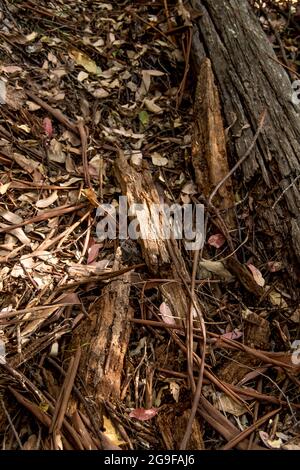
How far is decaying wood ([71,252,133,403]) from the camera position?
1.98 m

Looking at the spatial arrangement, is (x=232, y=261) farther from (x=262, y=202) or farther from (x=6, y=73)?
(x=6, y=73)

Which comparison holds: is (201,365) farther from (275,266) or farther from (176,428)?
(275,266)

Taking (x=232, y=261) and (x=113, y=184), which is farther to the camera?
(x=113, y=184)

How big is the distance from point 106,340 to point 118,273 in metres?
0.33

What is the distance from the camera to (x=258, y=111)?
2742mm

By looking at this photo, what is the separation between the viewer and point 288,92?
112 inches

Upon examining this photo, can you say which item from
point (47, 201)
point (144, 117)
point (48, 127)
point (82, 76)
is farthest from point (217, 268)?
point (82, 76)

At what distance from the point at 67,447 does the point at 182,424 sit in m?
0.42

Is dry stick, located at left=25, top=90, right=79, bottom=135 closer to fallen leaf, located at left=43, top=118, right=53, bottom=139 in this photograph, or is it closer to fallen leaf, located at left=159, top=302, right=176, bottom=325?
fallen leaf, located at left=43, top=118, right=53, bottom=139

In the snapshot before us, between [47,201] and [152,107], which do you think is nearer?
[47,201]

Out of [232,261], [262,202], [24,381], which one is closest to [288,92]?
[262,202]

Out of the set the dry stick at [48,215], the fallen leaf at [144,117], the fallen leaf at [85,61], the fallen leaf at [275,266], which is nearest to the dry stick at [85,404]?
the dry stick at [48,215]

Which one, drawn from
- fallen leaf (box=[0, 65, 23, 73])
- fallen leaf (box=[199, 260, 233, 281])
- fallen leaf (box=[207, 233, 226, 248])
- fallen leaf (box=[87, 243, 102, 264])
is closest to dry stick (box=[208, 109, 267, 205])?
fallen leaf (box=[207, 233, 226, 248])
